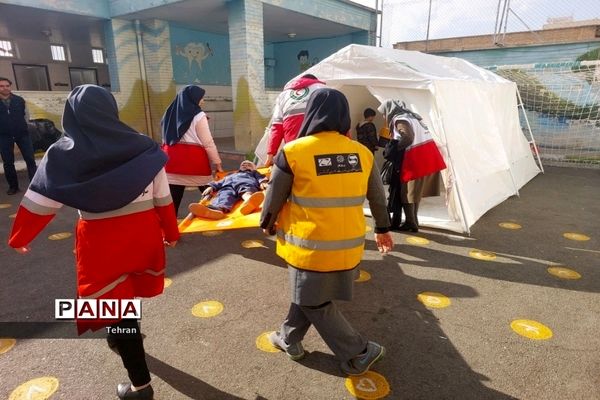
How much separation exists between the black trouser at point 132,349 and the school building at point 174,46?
810cm

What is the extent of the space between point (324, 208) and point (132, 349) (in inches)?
50.1

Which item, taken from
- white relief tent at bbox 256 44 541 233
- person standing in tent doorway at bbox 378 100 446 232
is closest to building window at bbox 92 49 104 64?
white relief tent at bbox 256 44 541 233

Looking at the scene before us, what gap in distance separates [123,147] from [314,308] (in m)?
1.36

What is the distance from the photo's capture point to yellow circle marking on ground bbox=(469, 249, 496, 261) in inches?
160

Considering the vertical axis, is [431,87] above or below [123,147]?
above

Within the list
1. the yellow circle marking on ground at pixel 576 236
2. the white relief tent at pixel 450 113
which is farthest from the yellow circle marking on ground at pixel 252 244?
the yellow circle marking on ground at pixel 576 236

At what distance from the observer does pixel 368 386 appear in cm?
225

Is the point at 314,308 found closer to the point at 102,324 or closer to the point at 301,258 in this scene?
the point at 301,258

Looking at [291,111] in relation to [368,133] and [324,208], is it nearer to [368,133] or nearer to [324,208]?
[324,208]

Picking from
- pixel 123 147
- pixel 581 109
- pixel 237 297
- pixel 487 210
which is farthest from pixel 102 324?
pixel 581 109

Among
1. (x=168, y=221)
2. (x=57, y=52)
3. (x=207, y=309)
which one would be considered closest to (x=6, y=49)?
(x=57, y=52)

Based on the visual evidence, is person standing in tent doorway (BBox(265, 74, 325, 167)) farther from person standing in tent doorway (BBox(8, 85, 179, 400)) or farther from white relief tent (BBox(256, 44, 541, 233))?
person standing in tent doorway (BBox(8, 85, 179, 400))

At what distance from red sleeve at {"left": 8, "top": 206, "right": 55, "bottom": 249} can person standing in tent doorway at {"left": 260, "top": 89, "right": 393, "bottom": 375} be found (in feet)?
3.80

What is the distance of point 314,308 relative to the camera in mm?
2240
